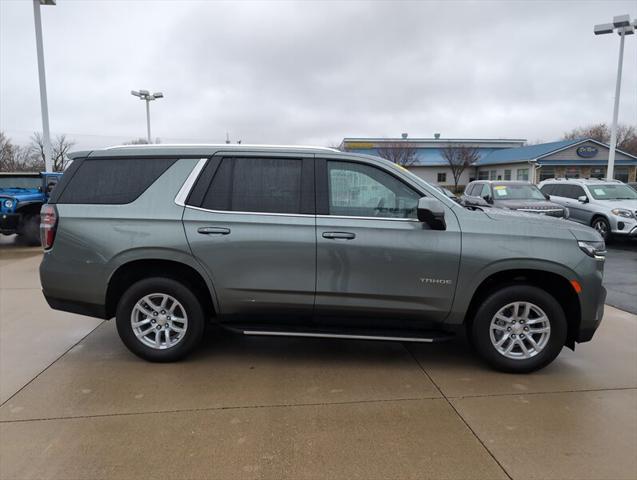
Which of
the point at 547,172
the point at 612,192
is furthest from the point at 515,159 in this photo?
the point at 612,192

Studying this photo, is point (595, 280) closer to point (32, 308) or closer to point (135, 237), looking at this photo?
point (135, 237)

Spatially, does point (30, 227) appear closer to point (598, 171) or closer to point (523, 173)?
point (523, 173)

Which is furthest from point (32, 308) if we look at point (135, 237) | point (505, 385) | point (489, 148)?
point (489, 148)

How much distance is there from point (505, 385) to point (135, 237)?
3423 mm

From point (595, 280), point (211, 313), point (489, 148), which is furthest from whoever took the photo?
point (489, 148)

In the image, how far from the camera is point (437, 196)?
12.4ft

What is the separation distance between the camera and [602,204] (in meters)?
12.1

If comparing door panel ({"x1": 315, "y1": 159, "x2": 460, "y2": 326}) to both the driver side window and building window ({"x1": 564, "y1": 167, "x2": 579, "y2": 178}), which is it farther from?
building window ({"x1": 564, "y1": 167, "x2": 579, "y2": 178})

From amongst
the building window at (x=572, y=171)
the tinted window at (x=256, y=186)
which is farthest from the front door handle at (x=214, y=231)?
the building window at (x=572, y=171)

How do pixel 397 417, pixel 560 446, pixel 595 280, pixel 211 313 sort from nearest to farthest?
pixel 560 446 < pixel 397 417 < pixel 595 280 < pixel 211 313

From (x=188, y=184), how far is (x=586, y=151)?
41021 millimetres

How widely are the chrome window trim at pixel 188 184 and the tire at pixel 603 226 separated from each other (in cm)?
1183

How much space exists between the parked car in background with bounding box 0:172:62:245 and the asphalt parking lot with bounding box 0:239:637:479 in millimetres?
7382

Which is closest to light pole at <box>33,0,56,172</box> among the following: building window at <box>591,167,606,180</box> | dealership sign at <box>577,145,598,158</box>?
dealership sign at <box>577,145,598,158</box>
